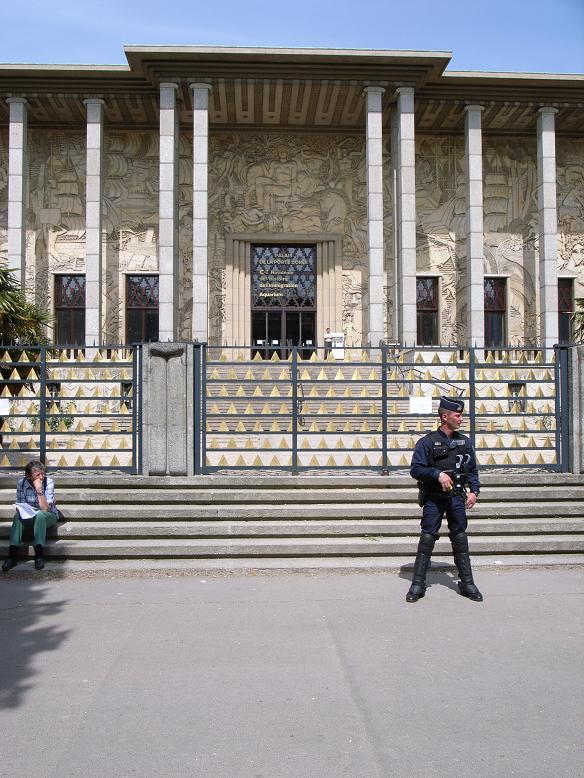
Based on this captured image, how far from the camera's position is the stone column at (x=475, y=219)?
25203 mm

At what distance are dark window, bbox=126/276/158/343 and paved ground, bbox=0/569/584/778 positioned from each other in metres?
20.8

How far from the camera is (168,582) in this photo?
726 cm

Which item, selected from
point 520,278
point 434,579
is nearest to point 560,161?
point 520,278

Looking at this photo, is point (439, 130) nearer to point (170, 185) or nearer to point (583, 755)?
point (170, 185)

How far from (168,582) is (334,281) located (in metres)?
21.3

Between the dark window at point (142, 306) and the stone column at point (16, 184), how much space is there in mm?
4157

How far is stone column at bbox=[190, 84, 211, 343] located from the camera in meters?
24.1

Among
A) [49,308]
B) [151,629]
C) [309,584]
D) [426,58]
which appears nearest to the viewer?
[151,629]

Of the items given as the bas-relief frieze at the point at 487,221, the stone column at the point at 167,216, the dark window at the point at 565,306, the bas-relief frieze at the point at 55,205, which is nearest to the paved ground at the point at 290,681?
the stone column at the point at 167,216

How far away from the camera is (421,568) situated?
652 centimetres

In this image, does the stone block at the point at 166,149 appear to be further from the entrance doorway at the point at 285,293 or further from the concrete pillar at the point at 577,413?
the concrete pillar at the point at 577,413

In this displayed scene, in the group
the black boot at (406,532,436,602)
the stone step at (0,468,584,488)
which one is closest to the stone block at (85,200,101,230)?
the stone step at (0,468,584,488)

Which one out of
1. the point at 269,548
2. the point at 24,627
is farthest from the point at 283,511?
the point at 24,627

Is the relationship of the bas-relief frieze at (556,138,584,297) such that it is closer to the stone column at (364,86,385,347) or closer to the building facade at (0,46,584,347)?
the building facade at (0,46,584,347)
